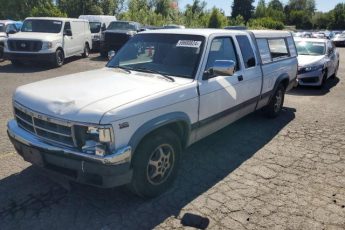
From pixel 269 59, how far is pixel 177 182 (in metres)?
3.22

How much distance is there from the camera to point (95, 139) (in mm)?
3264

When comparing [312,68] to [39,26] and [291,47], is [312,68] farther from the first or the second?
[39,26]

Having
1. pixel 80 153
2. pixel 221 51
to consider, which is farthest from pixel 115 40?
pixel 80 153

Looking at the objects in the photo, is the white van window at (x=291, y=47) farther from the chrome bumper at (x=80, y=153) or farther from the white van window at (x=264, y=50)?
the chrome bumper at (x=80, y=153)

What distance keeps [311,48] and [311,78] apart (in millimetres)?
1763

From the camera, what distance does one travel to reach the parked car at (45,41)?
13367mm

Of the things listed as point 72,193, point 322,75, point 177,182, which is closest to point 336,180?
point 177,182

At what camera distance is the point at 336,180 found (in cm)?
460

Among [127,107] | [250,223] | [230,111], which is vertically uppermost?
[127,107]

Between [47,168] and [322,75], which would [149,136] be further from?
[322,75]

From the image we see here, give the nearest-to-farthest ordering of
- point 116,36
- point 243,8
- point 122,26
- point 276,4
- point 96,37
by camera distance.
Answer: point 116,36 < point 122,26 < point 96,37 < point 243,8 < point 276,4

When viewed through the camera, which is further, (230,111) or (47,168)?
(230,111)

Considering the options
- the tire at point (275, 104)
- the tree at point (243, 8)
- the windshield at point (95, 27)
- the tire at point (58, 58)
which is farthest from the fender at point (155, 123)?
the tree at point (243, 8)

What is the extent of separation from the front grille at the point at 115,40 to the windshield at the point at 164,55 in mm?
12261
